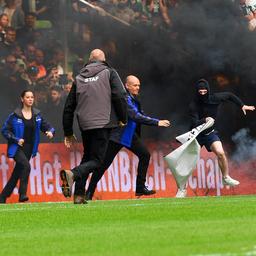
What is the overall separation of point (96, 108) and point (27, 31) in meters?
5.84

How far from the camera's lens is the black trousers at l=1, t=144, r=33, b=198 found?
19953 mm

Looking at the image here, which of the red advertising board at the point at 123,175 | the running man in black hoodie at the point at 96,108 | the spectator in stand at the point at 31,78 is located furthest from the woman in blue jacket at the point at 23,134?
the running man in black hoodie at the point at 96,108

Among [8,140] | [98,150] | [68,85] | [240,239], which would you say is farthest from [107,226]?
[68,85]

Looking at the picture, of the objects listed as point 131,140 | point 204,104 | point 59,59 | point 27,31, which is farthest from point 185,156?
point 27,31

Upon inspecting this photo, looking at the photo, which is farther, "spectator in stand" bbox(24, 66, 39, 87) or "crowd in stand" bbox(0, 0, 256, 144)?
"spectator in stand" bbox(24, 66, 39, 87)

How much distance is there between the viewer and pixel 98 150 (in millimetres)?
15945

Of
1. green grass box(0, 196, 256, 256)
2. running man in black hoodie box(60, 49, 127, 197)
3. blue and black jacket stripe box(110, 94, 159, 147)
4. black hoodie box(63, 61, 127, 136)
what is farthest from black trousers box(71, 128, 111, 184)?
blue and black jacket stripe box(110, 94, 159, 147)

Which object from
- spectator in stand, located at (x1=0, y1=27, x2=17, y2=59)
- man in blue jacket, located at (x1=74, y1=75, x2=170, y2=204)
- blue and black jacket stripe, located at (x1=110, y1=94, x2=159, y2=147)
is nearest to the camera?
blue and black jacket stripe, located at (x1=110, y1=94, x2=159, y2=147)

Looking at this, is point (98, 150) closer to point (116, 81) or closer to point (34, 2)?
point (116, 81)

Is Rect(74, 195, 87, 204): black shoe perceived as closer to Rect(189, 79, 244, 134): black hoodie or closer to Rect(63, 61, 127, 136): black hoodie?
Rect(63, 61, 127, 136): black hoodie

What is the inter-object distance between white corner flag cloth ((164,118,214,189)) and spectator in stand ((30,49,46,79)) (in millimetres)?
2933

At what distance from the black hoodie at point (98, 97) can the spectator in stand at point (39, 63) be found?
5.63 m

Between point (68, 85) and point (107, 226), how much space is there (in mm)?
10007

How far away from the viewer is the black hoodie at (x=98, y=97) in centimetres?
1598
